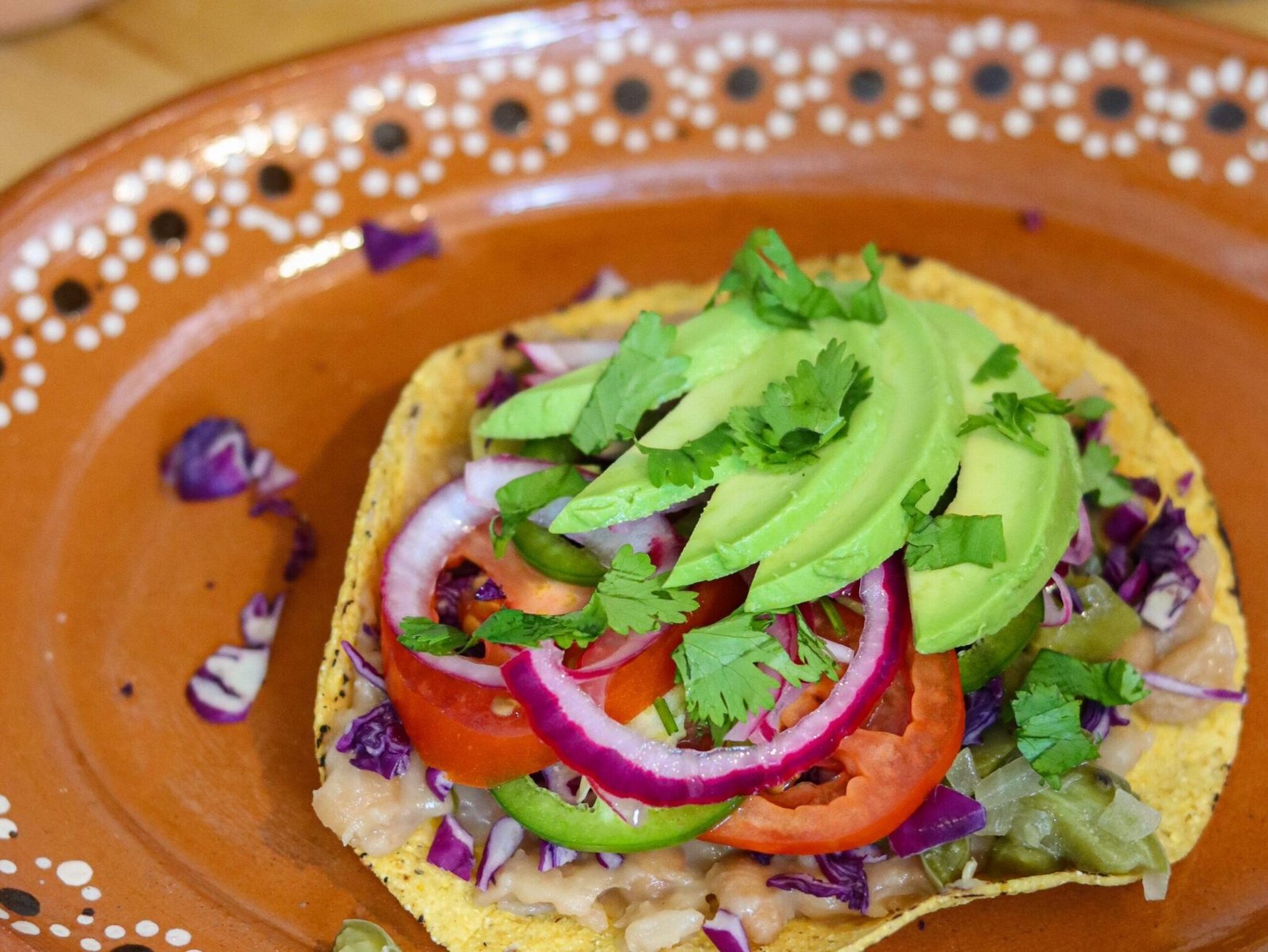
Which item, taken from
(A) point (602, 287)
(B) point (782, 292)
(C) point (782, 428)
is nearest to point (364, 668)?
(C) point (782, 428)

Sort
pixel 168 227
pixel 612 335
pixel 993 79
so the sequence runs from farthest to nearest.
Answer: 1. pixel 993 79
2. pixel 168 227
3. pixel 612 335

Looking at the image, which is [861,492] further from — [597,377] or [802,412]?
[597,377]

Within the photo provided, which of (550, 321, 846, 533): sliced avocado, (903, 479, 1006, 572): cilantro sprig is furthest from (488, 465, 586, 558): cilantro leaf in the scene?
(903, 479, 1006, 572): cilantro sprig

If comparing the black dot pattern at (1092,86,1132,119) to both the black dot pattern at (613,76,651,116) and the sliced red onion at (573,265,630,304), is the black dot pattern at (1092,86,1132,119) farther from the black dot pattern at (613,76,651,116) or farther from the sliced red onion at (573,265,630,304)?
the sliced red onion at (573,265,630,304)

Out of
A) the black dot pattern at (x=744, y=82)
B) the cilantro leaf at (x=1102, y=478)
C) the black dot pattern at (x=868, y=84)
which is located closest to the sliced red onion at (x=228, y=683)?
the cilantro leaf at (x=1102, y=478)

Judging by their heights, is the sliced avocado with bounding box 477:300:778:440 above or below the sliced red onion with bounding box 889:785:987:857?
above
